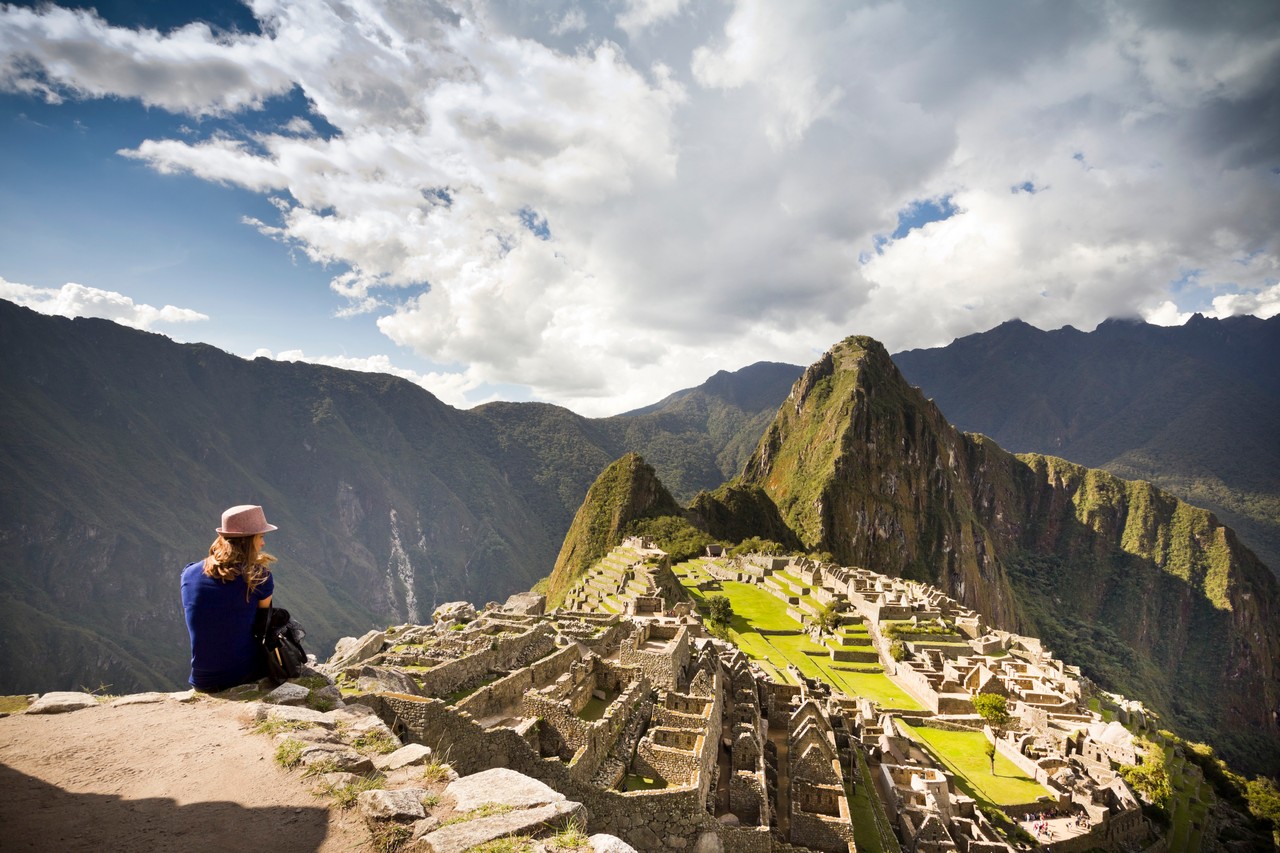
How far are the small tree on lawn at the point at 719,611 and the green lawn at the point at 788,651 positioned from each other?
2.45 ft

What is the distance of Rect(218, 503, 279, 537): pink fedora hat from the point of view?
639 cm

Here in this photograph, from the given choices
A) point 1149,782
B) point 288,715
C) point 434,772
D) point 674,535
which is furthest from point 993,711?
point 674,535

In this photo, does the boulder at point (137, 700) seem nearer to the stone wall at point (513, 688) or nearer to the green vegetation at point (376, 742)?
the green vegetation at point (376, 742)

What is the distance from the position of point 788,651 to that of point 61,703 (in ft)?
134

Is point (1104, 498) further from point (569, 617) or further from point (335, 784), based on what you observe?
point (335, 784)

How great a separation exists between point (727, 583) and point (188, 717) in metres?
62.4

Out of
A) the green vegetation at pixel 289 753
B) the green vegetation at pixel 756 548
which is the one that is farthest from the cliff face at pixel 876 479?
the green vegetation at pixel 289 753

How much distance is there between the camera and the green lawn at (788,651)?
34.7 m

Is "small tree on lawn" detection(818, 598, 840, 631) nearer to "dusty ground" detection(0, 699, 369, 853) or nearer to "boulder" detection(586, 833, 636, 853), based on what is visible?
"boulder" detection(586, 833, 636, 853)

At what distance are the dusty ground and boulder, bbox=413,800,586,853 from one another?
1.93 ft

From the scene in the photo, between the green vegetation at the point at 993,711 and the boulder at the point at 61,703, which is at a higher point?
the boulder at the point at 61,703

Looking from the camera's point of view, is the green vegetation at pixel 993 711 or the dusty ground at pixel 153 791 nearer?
the dusty ground at pixel 153 791

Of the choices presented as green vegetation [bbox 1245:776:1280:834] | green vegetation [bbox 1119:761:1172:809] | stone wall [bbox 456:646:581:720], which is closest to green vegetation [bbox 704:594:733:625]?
green vegetation [bbox 1119:761:1172:809]

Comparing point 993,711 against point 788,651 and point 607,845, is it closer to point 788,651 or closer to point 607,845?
point 788,651
